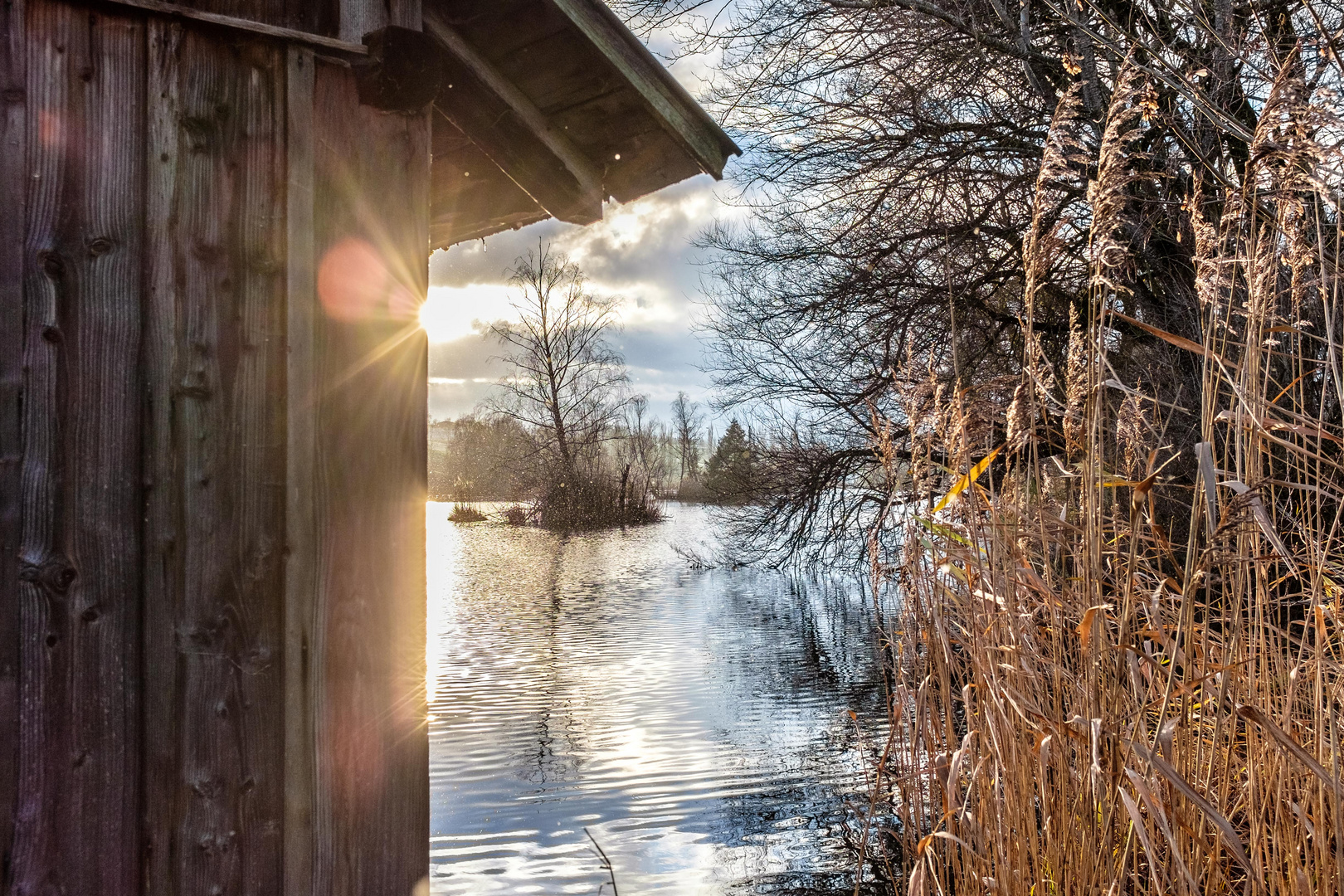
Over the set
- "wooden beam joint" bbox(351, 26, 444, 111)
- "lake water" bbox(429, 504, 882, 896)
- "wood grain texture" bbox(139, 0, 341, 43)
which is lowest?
"lake water" bbox(429, 504, 882, 896)

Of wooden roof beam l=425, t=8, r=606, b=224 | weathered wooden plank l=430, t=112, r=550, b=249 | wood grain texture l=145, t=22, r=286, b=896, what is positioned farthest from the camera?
weathered wooden plank l=430, t=112, r=550, b=249

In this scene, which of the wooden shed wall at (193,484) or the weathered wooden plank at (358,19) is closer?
the wooden shed wall at (193,484)

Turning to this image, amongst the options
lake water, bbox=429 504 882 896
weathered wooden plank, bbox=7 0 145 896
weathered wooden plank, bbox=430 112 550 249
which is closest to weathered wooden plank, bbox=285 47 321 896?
weathered wooden plank, bbox=7 0 145 896

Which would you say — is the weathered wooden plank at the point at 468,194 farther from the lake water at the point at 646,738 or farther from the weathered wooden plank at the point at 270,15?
the lake water at the point at 646,738

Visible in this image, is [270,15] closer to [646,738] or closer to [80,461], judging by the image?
[80,461]

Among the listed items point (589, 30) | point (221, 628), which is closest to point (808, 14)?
point (589, 30)

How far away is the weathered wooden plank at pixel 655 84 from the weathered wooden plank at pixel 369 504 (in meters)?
0.52

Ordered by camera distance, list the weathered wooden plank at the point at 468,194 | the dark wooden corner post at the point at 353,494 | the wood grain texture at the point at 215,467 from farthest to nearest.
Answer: the weathered wooden plank at the point at 468,194
the dark wooden corner post at the point at 353,494
the wood grain texture at the point at 215,467

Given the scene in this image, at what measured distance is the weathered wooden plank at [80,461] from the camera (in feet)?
5.77

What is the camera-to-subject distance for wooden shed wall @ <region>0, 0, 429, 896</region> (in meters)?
1.78

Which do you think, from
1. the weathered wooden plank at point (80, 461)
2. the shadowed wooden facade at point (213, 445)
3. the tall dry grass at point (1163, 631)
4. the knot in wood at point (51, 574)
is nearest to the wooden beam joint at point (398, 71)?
the shadowed wooden facade at point (213, 445)

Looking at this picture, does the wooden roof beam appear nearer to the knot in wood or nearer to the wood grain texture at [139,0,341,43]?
the wood grain texture at [139,0,341,43]

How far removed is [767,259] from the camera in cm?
958

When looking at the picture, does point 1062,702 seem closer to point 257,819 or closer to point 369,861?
point 369,861
